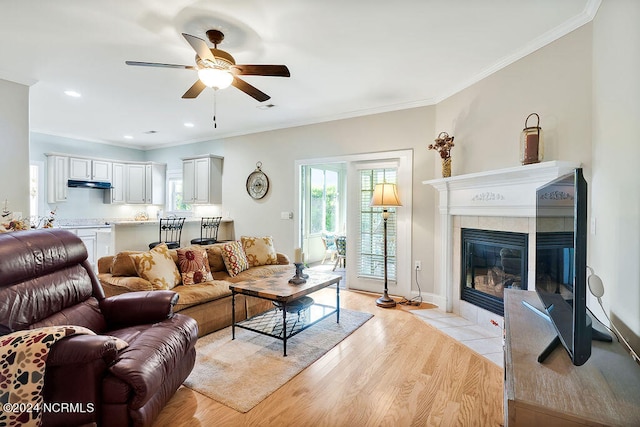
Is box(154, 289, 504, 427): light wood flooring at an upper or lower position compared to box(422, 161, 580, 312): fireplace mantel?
lower

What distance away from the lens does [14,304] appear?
A: 5.68 ft

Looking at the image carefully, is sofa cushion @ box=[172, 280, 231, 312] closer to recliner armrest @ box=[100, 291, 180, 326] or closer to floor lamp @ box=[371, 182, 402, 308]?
recliner armrest @ box=[100, 291, 180, 326]

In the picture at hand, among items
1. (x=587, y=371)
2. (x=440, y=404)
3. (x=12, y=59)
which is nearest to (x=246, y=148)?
(x=12, y=59)

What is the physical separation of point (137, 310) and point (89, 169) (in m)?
5.75

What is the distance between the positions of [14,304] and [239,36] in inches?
96.1

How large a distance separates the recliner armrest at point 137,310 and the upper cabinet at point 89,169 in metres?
5.43

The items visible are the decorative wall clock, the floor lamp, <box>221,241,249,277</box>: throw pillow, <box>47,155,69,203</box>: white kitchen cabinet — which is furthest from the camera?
<box>47,155,69,203</box>: white kitchen cabinet

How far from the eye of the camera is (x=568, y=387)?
1072 millimetres

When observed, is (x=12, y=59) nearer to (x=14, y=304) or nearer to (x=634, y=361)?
(x=14, y=304)

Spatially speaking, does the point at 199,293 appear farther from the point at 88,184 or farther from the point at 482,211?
the point at 88,184

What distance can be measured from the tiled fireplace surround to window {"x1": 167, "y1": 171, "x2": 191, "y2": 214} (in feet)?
18.7

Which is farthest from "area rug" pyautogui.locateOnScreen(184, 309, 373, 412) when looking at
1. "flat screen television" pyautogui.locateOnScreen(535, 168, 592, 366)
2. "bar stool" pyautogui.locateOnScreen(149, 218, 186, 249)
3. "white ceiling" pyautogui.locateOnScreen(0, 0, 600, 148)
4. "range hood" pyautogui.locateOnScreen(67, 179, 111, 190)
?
"range hood" pyautogui.locateOnScreen(67, 179, 111, 190)

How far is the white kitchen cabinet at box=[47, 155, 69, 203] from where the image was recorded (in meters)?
6.01

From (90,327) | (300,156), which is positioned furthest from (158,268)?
(300,156)
